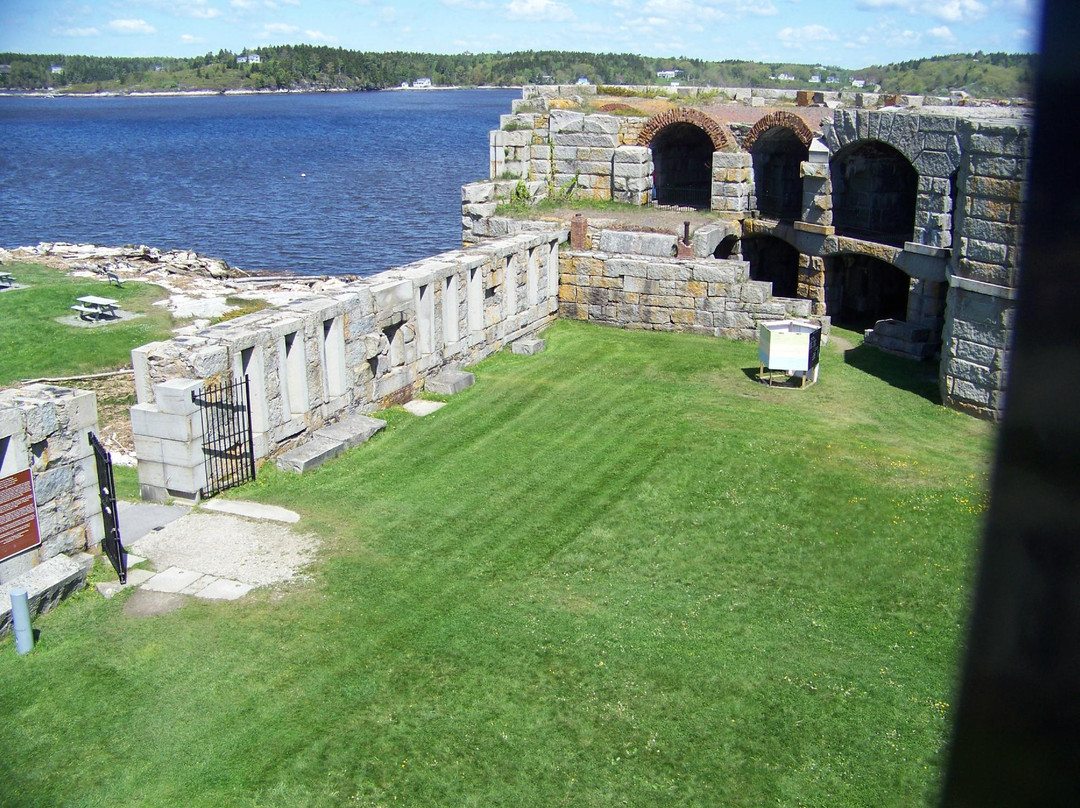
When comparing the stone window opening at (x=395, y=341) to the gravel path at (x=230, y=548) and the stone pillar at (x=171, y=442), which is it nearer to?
the stone pillar at (x=171, y=442)

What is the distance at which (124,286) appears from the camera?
29047mm

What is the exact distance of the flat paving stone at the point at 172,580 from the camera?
10375 mm

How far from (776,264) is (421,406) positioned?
14.1m

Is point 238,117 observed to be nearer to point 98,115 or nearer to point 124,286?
point 98,115

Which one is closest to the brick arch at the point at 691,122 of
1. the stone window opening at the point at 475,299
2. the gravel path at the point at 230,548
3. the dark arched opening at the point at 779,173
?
the dark arched opening at the point at 779,173

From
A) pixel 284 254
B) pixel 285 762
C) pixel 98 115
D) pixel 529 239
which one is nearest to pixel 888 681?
pixel 285 762

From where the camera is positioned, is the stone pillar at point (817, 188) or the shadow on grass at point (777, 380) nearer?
the shadow on grass at point (777, 380)

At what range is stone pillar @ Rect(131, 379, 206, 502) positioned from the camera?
12.2 meters

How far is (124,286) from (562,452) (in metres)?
19.4

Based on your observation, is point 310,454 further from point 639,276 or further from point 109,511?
point 639,276

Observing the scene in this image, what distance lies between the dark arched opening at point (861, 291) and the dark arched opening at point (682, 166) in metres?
4.53

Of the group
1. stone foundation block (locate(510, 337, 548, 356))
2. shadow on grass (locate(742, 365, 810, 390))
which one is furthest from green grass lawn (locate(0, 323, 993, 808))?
stone foundation block (locate(510, 337, 548, 356))

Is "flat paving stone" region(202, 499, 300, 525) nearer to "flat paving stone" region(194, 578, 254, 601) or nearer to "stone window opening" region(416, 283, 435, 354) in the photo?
"flat paving stone" region(194, 578, 254, 601)

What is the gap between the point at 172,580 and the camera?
34.6 feet
